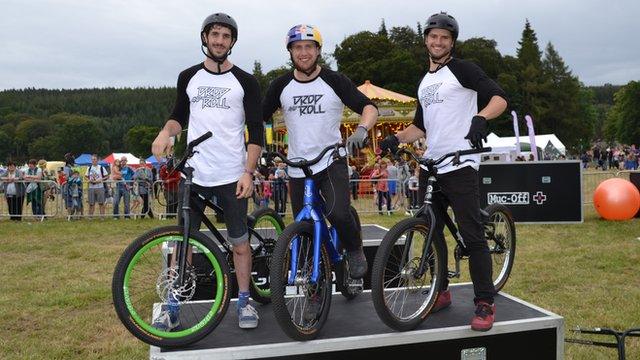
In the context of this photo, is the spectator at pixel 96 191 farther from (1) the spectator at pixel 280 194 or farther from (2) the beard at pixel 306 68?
(2) the beard at pixel 306 68

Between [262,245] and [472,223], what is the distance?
180cm

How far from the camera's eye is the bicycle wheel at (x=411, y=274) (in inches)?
146

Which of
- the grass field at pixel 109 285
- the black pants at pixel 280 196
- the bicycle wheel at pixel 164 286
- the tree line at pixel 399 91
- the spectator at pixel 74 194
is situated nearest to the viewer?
the bicycle wheel at pixel 164 286

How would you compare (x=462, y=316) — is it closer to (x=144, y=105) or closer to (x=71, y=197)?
(x=71, y=197)

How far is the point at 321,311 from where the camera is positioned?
367 centimetres

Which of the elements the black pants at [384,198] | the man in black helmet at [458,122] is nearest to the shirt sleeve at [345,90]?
the man in black helmet at [458,122]

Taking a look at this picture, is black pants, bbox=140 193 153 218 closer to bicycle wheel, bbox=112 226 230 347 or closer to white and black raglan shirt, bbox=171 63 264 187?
bicycle wheel, bbox=112 226 230 347

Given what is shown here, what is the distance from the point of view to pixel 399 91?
175ft

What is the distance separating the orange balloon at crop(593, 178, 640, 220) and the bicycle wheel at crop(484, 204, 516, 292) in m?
8.58

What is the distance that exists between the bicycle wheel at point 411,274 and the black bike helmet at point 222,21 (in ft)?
5.58

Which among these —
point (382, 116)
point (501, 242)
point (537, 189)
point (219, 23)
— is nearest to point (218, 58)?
point (219, 23)

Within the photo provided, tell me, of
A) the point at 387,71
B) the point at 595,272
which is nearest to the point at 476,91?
the point at 595,272

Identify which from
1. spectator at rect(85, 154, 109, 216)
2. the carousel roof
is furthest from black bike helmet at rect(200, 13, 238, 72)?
the carousel roof

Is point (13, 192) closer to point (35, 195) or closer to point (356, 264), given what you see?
point (35, 195)
